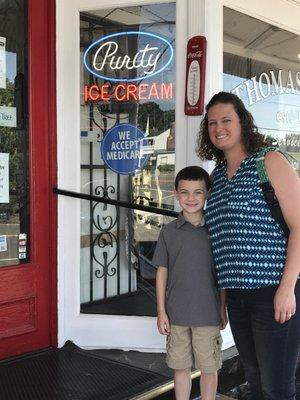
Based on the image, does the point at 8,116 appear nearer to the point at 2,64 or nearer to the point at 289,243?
the point at 2,64

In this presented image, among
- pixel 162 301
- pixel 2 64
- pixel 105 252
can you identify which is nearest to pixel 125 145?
pixel 105 252

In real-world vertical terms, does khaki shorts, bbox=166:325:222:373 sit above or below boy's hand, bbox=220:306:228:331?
below

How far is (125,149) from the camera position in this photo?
3.52 m

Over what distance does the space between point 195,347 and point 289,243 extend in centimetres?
82

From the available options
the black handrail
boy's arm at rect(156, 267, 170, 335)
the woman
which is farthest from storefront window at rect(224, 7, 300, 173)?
boy's arm at rect(156, 267, 170, 335)

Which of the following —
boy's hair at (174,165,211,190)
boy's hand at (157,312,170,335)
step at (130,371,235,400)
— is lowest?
step at (130,371,235,400)

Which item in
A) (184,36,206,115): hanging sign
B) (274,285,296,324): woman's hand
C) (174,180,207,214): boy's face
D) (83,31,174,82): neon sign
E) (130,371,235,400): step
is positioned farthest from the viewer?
(83,31,174,82): neon sign

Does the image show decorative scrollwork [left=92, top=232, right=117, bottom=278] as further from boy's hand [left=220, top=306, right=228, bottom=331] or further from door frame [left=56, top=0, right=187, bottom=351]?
boy's hand [left=220, top=306, right=228, bottom=331]

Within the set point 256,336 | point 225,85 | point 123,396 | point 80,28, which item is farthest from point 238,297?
point 80,28

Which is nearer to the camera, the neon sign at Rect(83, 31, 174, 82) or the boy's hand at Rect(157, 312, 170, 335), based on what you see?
the boy's hand at Rect(157, 312, 170, 335)

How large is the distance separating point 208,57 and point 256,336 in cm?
179

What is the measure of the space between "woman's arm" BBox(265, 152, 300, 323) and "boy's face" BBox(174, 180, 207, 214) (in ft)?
1.62

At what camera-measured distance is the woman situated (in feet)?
6.72

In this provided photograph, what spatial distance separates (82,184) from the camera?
355 centimetres
